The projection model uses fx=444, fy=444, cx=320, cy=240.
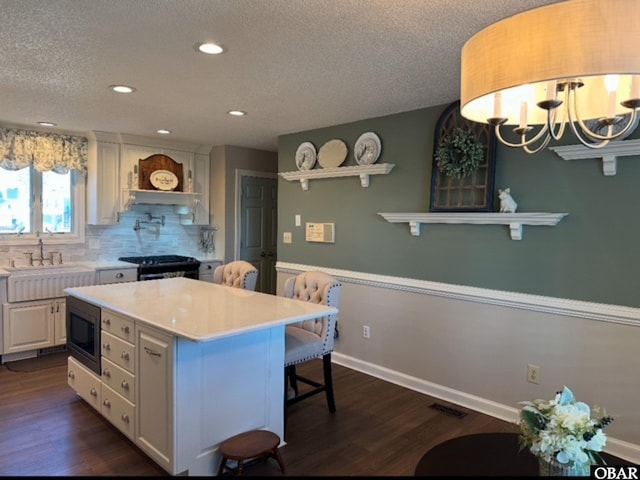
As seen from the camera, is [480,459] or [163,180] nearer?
[480,459]

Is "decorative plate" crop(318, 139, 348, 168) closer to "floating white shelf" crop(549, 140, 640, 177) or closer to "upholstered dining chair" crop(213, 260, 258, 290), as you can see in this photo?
"upholstered dining chair" crop(213, 260, 258, 290)

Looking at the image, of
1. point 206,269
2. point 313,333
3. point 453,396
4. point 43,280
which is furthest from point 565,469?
point 206,269

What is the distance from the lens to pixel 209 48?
240cm

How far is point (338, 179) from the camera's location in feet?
14.4

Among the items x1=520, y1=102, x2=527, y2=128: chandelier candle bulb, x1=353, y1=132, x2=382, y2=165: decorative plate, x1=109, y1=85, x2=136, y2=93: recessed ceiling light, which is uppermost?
x1=109, y1=85, x2=136, y2=93: recessed ceiling light

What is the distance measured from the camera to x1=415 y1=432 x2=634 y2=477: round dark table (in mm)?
1601

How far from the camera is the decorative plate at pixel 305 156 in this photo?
462cm

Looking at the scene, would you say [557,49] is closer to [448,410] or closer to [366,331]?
[448,410]

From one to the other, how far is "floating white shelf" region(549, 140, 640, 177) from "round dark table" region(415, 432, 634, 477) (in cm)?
169

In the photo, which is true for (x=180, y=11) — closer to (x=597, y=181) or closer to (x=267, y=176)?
(x=597, y=181)

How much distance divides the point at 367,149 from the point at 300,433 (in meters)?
2.45

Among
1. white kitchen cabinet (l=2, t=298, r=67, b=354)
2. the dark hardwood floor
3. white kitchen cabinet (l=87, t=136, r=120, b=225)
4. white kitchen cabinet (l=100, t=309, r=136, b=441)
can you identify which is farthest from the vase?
white kitchen cabinet (l=87, t=136, r=120, b=225)

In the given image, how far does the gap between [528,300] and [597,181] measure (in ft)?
2.90

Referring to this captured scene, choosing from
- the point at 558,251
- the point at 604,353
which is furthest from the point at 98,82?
the point at 604,353
